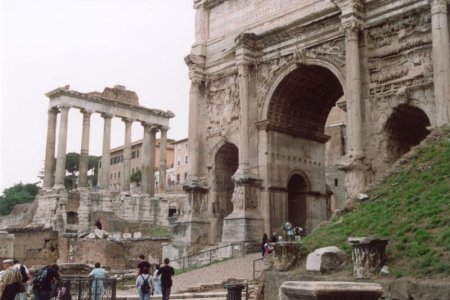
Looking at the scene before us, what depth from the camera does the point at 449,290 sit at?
7887mm

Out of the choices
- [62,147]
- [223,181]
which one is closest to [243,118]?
[223,181]

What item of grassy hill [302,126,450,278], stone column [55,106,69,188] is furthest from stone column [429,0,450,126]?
stone column [55,106,69,188]

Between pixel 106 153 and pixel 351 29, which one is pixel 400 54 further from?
pixel 106 153

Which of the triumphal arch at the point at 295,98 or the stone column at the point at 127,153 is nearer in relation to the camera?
the triumphal arch at the point at 295,98

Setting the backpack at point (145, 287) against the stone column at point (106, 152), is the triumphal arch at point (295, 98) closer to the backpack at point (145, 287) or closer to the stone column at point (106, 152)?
the backpack at point (145, 287)

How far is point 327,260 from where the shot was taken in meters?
10.9

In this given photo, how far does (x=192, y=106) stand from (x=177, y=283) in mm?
9815

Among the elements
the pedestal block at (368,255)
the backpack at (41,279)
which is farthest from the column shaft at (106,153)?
the pedestal block at (368,255)

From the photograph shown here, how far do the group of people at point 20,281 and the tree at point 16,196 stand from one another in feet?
229

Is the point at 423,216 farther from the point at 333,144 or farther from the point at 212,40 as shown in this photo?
the point at 333,144

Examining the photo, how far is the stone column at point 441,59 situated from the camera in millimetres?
17281

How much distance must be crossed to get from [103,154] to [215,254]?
26.2 metres

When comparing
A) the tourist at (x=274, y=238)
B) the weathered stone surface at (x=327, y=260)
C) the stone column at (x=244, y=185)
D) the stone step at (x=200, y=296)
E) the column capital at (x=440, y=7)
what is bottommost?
the stone step at (x=200, y=296)

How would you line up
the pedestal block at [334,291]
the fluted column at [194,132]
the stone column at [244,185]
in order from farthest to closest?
the fluted column at [194,132] < the stone column at [244,185] < the pedestal block at [334,291]
